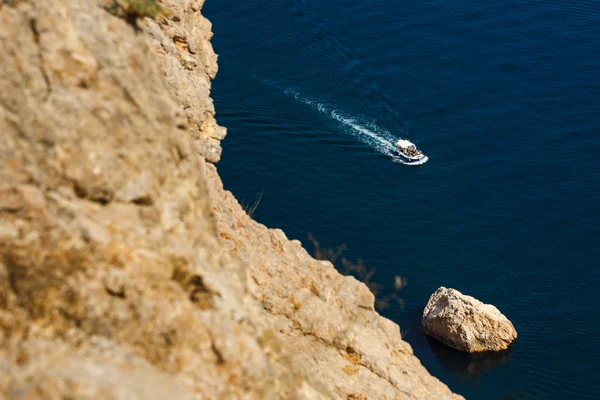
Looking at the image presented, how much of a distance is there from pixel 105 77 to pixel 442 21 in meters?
66.0

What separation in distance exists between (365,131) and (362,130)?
0.27 metres

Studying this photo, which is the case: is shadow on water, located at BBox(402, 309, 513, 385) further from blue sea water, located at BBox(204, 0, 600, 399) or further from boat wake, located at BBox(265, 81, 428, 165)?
boat wake, located at BBox(265, 81, 428, 165)

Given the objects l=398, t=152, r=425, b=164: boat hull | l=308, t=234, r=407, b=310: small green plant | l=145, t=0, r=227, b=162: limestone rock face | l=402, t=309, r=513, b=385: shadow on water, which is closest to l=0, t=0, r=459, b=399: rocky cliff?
l=145, t=0, r=227, b=162: limestone rock face

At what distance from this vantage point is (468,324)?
4322cm

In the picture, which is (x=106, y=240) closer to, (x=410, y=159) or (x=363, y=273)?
(x=363, y=273)

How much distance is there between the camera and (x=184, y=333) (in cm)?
942

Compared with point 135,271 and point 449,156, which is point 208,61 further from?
point 449,156

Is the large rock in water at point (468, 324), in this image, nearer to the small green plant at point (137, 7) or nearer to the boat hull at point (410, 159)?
the boat hull at point (410, 159)

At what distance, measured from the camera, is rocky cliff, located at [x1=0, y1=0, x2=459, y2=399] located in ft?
28.8

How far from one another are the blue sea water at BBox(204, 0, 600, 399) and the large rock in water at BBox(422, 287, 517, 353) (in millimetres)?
902

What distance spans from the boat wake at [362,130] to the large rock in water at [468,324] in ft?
54.9

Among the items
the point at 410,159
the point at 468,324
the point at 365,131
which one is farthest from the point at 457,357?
the point at 365,131

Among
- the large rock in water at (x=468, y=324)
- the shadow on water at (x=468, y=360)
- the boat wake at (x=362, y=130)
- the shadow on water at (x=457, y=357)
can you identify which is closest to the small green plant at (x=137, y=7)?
the large rock in water at (x=468, y=324)

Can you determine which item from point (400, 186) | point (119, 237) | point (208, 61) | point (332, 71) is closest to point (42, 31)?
point (119, 237)
